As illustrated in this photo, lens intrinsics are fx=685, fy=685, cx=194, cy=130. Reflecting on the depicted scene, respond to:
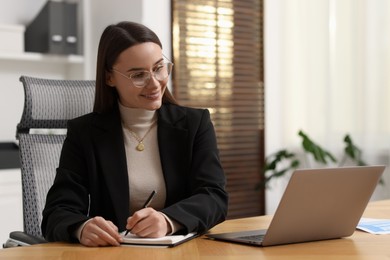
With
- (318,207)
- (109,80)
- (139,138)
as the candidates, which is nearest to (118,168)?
(139,138)

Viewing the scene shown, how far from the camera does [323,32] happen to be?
4.29 meters

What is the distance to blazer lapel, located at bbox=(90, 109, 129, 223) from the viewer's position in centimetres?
194

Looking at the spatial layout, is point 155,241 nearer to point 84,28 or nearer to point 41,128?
point 41,128

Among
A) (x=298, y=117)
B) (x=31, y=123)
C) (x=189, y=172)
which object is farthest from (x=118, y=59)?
(x=298, y=117)

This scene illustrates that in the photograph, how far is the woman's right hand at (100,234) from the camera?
1604mm

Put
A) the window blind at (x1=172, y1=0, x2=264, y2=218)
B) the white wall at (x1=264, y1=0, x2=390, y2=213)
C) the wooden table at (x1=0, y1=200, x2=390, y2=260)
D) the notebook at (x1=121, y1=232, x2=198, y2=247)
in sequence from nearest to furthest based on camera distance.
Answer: the wooden table at (x1=0, y1=200, x2=390, y2=260), the notebook at (x1=121, y1=232, x2=198, y2=247), the white wall at (x1=264, y1=0, x2=390, y2=213), the window blind at (x1=172, y1=0, x2=264, y2=218)

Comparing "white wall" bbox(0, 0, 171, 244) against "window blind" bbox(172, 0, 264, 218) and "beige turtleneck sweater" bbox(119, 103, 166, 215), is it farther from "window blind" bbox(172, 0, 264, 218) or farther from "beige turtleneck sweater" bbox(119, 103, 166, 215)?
"beige turtleneck sweater" bbox(119, 103, 166, 215)

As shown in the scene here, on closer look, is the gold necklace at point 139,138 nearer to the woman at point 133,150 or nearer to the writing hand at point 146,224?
the woman at point 133,150

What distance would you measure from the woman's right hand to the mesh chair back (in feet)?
2.42

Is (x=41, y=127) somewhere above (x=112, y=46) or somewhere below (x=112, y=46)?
below

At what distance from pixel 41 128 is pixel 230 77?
224 cm

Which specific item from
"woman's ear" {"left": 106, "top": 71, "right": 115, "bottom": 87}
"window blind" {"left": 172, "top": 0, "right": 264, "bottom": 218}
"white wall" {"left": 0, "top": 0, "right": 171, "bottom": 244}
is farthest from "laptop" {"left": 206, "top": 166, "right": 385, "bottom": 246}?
"window blind" {"left": 172, "top": 0, "right": 264, "bottom": 218}

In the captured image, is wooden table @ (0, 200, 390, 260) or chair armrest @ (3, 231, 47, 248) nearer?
wooden table @ (0, 200, 390, 260)

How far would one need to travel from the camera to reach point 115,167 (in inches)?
76.7
